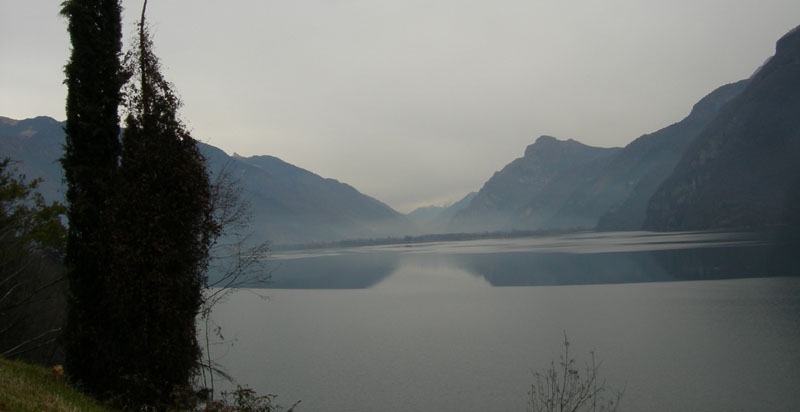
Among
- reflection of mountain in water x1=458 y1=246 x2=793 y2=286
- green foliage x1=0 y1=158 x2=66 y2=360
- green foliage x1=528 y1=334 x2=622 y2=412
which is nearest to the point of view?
green foliage x1=528 y1=334 x2=622 y2=412

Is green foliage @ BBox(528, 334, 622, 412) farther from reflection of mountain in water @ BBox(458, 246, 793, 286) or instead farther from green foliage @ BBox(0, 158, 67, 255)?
reflection of mountain in water @ BBox(458, 246, 793, 286)

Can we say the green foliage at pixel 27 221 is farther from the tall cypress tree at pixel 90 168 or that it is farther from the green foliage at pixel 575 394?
the green foliage at pixel 575 394

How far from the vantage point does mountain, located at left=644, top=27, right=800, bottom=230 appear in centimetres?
14504

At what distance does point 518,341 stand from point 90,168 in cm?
1828

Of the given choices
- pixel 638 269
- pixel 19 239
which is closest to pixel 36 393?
pixel 19 239

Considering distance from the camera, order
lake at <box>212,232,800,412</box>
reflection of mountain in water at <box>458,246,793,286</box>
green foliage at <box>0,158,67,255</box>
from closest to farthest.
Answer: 1. green foliage at <box>0,158,67,255</box>
2. lake at <box>212,232,800,412</box>
3. reflection of mountain in water at <box>458,246,793,286</box>

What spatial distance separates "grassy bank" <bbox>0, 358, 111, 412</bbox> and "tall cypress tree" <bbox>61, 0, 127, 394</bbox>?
0.62 metres

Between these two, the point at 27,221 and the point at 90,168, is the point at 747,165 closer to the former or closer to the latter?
the point at 27,221

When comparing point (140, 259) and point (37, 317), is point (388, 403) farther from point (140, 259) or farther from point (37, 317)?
point (37, 317)

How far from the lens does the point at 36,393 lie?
29.6 feet

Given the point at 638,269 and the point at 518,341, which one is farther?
the point at 638,269

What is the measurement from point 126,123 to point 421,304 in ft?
97.8

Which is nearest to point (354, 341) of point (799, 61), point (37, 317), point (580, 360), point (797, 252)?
point (580, 360)

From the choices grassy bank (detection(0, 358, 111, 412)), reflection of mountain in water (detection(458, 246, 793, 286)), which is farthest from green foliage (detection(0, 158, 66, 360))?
reflection of mountain in water (detection(458, 246, 793, 286))
